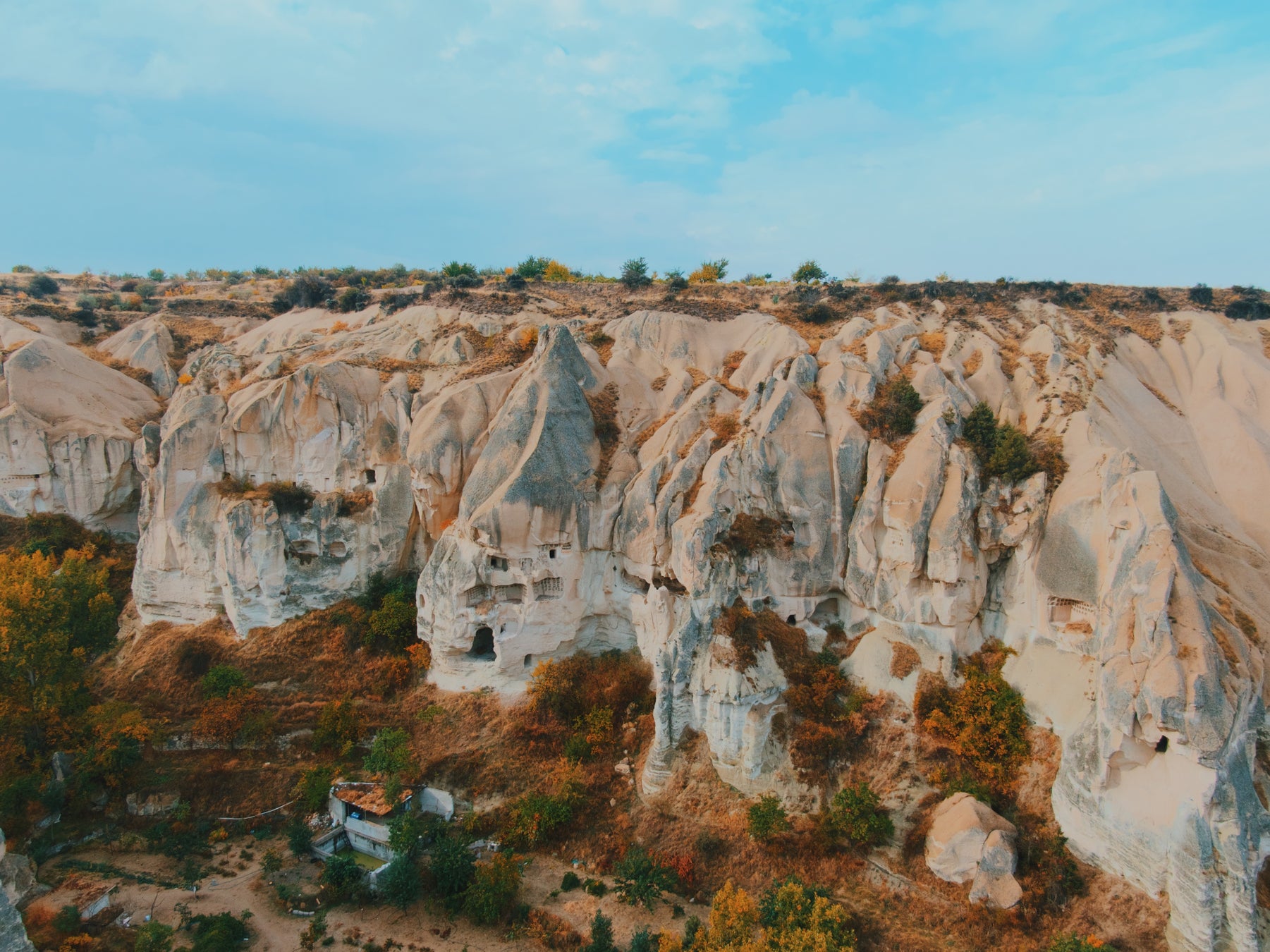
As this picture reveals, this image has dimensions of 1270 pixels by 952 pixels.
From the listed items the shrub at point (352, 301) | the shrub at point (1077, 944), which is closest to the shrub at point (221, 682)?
Result: the shrub at point (352, 301)

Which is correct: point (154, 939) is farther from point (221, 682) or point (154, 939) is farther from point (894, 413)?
point (894, 413)

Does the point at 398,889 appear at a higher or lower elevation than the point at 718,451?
lower

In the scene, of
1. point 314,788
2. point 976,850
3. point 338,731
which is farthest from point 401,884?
point 976,850

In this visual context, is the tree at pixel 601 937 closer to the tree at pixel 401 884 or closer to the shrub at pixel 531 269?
the tree at pixel 401 884

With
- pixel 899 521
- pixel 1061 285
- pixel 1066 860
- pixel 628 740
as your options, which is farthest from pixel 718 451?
pixel 1061 285

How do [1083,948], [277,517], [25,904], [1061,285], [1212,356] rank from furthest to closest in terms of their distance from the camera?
1. [1061,285]
2. [1212,356]
3. [277,517]
4. [25,904]
5. [1083,948]

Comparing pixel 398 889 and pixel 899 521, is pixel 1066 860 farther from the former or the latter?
pixel 398 889
